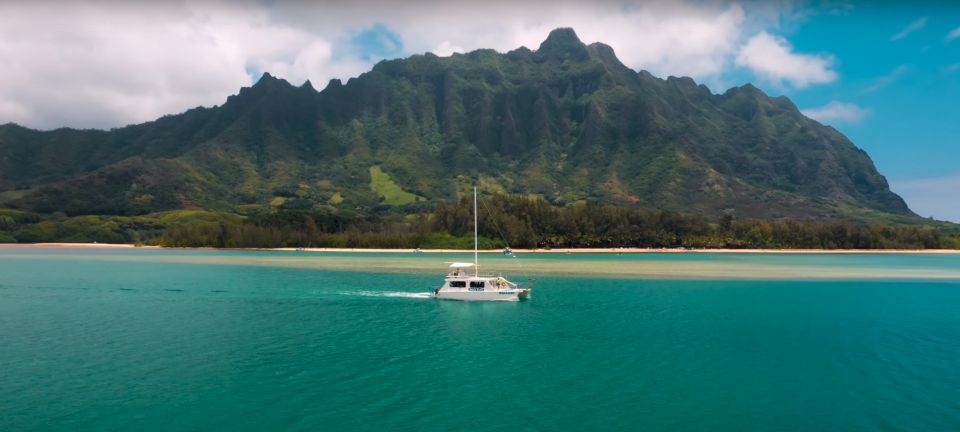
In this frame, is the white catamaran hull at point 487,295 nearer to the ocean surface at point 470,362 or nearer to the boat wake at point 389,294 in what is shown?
the ocean surface at point 470,362

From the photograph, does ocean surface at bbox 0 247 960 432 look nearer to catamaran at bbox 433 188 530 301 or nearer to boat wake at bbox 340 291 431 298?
boat wake at bbox 340 291 431 298

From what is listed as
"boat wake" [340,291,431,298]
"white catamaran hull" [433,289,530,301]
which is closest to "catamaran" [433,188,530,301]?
"white catamaran hull" [433,289,530,301]

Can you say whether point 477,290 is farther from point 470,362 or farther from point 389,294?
point 470,362

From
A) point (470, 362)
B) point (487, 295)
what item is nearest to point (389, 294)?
point (487, 295)

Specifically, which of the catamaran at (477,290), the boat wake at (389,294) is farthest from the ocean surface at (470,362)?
the catamaran at (477,290)

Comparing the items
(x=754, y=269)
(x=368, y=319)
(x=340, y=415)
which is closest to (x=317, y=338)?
(x=368, y=319)
